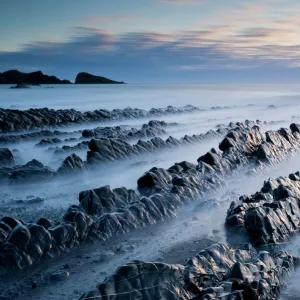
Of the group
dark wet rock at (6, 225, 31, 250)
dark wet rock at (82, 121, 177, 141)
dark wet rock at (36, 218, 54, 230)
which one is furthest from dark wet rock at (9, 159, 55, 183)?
dark wet rock at (82, 121, 177, 141)

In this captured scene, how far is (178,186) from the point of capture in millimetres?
7145

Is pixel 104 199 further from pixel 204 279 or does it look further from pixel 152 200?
pixel 204 279

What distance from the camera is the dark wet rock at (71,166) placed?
9038 millimetres

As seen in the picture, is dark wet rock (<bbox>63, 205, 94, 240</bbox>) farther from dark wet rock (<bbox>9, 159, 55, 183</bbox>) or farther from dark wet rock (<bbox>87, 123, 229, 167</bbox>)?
dark wet rock (<bbox>87, 123, 229, 167</bbox>)

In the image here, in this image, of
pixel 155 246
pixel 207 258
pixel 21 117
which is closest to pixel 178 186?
pixel 155 246

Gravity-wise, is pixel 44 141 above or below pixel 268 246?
above

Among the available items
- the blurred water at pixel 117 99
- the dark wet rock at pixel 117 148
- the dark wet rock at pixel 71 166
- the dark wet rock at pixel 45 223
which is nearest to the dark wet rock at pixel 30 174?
the dark wet rock at pixel 71 166

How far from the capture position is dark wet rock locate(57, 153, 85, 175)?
9.04 m

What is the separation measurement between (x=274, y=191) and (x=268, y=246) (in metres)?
1.71

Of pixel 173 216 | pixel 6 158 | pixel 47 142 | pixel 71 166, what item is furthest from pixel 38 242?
pixel 47 142

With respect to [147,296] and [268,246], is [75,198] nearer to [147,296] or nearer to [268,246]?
[268,246]

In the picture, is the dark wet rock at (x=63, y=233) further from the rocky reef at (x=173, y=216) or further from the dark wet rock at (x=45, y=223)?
the dark wet rock at (x=45, y=223)

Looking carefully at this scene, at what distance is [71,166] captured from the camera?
30.3 ft

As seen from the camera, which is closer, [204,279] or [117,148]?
[204,279]
